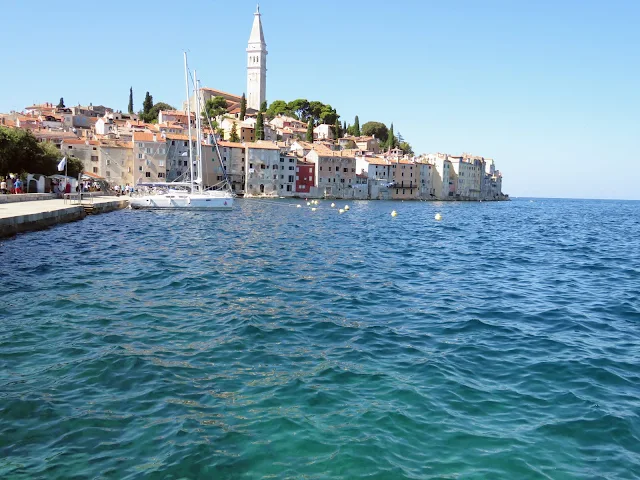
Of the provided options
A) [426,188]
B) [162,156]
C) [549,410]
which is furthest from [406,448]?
[426,188]

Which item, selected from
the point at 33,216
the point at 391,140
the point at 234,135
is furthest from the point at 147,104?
the point at 33,216

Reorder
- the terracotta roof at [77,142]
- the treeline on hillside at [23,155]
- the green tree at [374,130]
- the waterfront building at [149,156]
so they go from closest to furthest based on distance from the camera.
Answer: the treeline on hillside at [23,155]
the terracotta roof at [77,142]
the waterfront building at [149,156]
the green tree at [374,130]

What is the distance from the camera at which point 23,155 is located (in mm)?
39875

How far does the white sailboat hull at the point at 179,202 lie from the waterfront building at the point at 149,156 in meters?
27.1

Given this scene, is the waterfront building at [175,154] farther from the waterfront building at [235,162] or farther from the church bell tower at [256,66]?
the church bell tower at [256,66]

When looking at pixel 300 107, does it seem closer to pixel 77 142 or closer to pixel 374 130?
pixel 374 130

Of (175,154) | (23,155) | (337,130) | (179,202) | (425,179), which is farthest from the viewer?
(337,130)

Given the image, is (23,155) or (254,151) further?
(254,151)

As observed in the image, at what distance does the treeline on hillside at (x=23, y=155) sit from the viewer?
36.9m

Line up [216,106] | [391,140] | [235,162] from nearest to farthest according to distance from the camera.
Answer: [235,162], [216,106], [391,140]

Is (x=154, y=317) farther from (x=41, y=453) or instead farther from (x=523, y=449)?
(x=523, y=449)

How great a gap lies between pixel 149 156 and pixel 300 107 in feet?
222

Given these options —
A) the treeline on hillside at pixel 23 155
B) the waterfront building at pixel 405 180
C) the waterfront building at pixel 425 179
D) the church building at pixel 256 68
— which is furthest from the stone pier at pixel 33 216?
the church building at pixel 256 68

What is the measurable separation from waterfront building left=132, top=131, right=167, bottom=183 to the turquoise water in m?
58.4
